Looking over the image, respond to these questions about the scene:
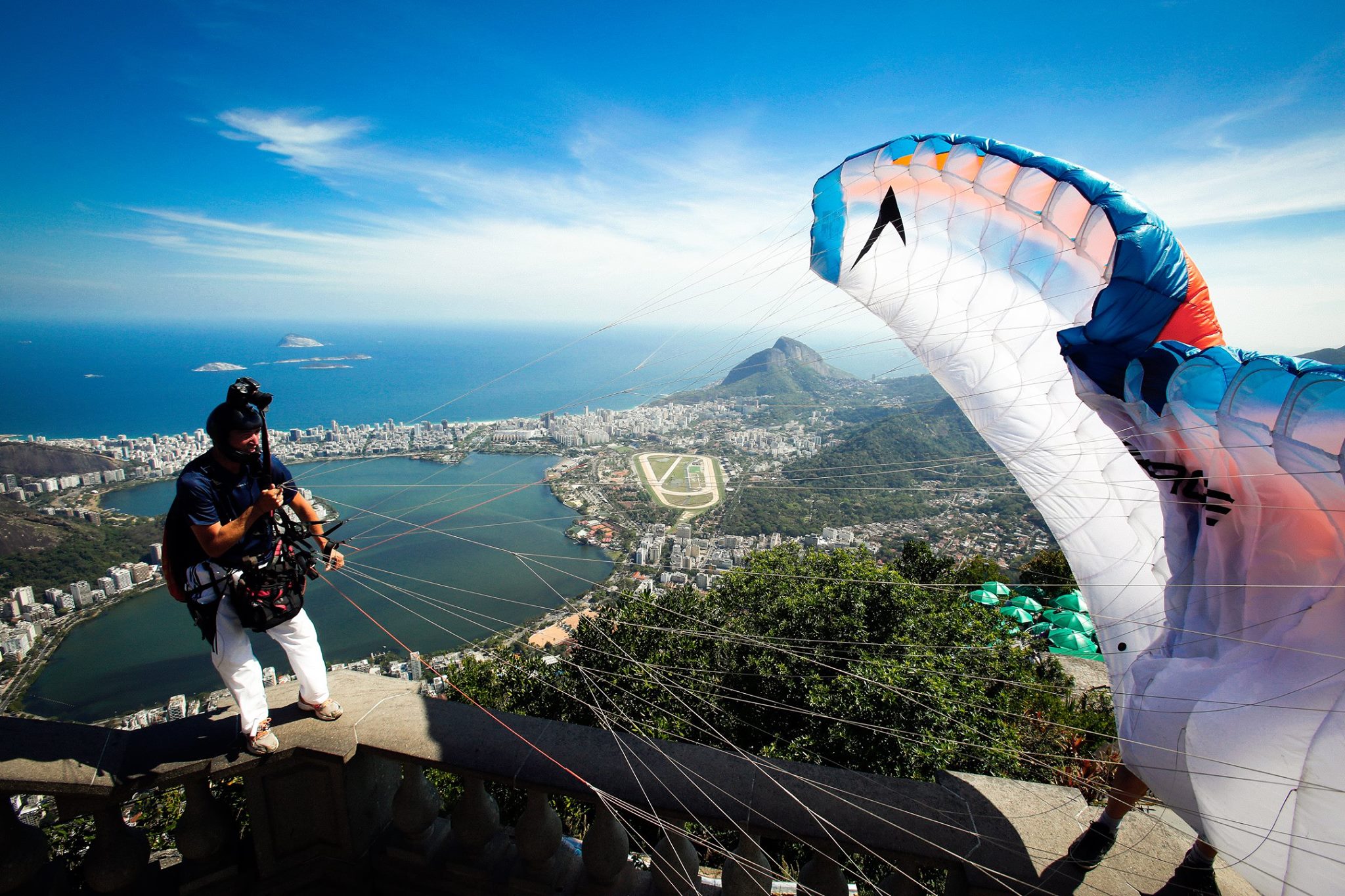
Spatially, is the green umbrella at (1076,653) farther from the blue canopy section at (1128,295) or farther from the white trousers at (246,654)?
the white trousers at (246,654)

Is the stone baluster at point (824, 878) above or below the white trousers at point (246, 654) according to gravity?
below

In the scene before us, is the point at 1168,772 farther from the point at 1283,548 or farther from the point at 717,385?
the point at 717,385

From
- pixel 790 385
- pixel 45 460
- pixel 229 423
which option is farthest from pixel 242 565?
pixel 45 460

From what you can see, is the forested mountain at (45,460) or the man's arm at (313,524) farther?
the forested mountain at (45,460)

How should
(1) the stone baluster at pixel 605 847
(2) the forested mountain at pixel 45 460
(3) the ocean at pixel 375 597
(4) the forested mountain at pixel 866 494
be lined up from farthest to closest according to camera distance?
(2) the forested mountain at pixel 45 460
(4) the forested mountain at pixel 866 494
(3) the ocean at pixel 375 597
(1) the stone baluster at pixel 605 847

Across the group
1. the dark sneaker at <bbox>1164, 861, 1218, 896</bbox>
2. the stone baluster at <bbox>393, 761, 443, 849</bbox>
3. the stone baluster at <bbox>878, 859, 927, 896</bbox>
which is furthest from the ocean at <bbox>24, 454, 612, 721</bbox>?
the dark sneaker at <bbox>1164, 861, 1218, 896</bbox>

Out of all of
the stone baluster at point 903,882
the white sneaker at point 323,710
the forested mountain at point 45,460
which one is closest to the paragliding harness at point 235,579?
the white sneaker at point 323,710

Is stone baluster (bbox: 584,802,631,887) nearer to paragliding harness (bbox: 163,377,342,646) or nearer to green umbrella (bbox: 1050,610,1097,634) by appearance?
paragliding harness (bbox: 163,377,342,646)

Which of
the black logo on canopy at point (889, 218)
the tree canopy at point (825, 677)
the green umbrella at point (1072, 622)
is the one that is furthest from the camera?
the green umbrella at point (1072, 622)
